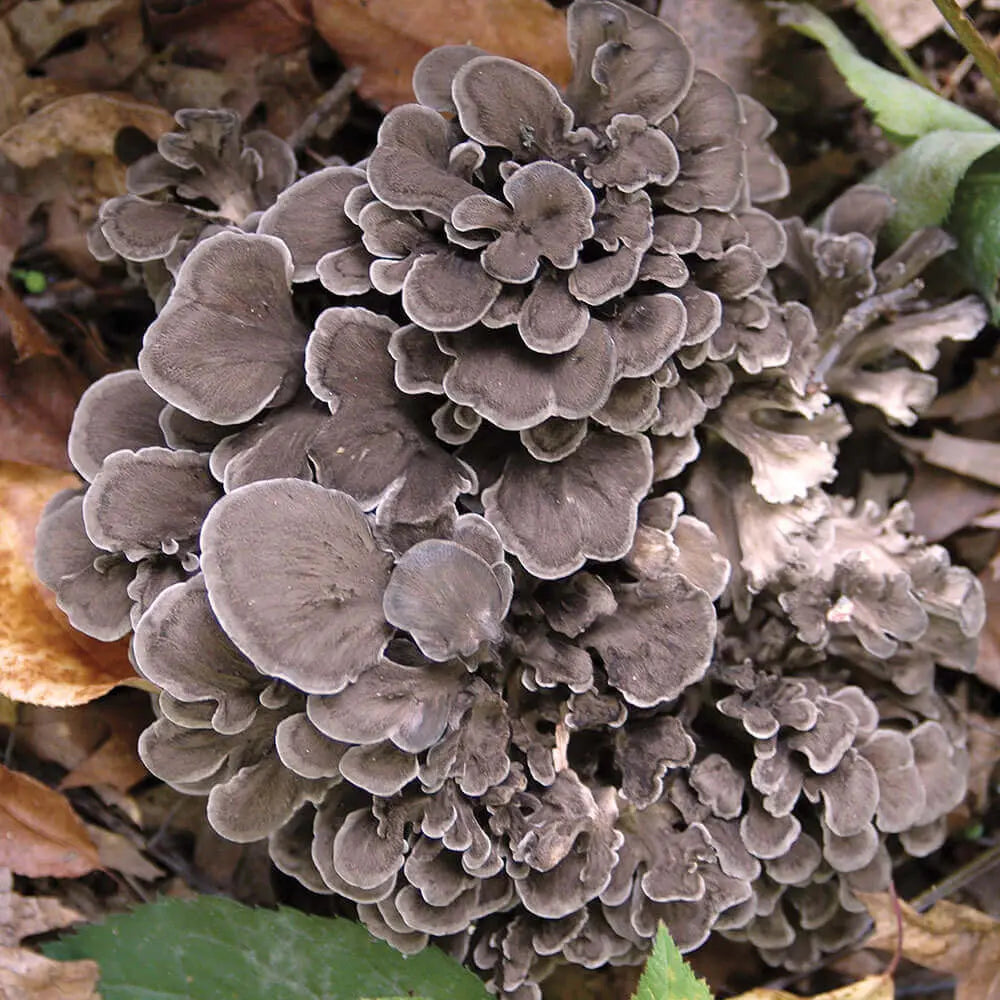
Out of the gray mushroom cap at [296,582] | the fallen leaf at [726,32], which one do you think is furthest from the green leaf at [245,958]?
the fallen leaf at [726,32]

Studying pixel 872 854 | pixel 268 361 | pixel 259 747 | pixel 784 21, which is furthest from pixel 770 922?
pixel 784 21

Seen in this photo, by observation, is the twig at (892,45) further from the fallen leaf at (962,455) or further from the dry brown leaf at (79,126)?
the dry brown leaf at (79,126)

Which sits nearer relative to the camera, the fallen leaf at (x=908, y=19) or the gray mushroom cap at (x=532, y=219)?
the gray mushroom cap at (x=532, y=219)

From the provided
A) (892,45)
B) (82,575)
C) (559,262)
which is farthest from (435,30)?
(82,575)

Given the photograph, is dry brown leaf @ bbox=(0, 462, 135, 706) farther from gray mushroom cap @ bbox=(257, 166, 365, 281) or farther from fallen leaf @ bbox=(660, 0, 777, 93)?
fallen leaf @ bbox=(660, 0, 777, 93)

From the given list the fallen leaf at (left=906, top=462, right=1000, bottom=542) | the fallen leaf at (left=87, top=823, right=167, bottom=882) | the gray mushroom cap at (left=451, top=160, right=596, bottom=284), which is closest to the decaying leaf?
the fallen leaf at (left=87, top=823, right=167, bottom=882)

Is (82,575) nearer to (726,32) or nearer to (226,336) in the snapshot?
(226,336)
